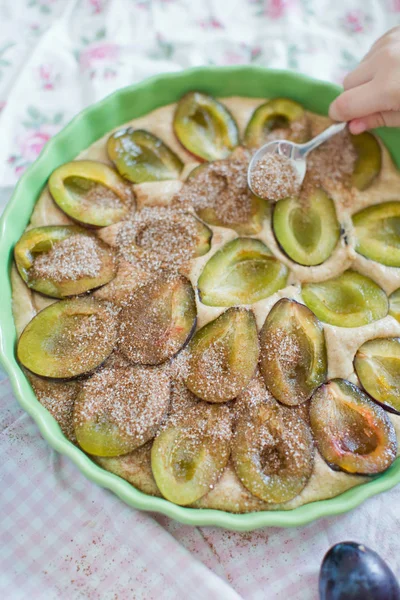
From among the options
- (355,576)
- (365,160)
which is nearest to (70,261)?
(365,160)

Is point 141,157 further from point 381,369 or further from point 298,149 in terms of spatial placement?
point 381,369

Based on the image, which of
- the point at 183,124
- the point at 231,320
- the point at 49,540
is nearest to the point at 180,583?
Result: the point at 49,540

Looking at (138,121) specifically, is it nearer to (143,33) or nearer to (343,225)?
(143,33)

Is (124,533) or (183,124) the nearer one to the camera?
(124,533)

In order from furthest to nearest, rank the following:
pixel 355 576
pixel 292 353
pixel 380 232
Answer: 1. pixel 380 232
2. pixel 292 353
3. pixel 355 576

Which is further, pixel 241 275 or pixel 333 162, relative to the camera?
pixel 333 162

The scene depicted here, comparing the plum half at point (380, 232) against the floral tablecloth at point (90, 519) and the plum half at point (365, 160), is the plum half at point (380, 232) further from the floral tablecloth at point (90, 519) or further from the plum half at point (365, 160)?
the floral tablecloth at point (90, 519)
